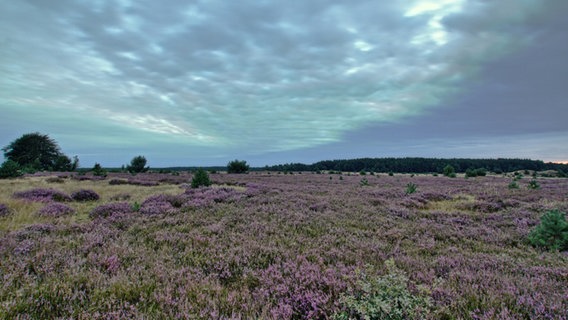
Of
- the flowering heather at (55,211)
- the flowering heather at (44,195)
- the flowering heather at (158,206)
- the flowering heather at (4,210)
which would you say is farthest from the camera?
the flowering heather at (44,195)

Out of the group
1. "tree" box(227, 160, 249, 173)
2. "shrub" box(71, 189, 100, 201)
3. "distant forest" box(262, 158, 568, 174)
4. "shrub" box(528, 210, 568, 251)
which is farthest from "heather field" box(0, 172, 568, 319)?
"distant forest" box(262, 158, 568, 174)

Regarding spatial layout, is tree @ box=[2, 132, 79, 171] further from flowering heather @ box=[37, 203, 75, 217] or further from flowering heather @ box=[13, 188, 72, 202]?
flowering heather @ box=[37, 203, 75, 217]

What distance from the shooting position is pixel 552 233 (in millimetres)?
6160

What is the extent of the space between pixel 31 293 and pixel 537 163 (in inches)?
5144

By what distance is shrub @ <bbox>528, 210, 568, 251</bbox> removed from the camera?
5.94 m

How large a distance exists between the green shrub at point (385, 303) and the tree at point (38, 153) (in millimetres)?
74254

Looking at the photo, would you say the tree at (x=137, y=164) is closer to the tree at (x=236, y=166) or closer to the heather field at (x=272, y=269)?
the tree at (x=236, y=166)

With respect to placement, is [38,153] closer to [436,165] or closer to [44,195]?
[44,195]

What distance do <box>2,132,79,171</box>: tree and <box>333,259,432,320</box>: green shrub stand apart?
244ft

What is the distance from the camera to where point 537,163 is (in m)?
88.2

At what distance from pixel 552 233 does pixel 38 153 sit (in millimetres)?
89771

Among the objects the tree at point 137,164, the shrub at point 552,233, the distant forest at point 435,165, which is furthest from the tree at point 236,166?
the shrub at point 552,233

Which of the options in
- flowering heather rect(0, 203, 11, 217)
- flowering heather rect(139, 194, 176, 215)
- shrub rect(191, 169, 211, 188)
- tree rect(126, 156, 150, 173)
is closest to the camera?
flowering heather rect(0, 203, 11, 217)

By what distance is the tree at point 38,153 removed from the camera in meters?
56.8
